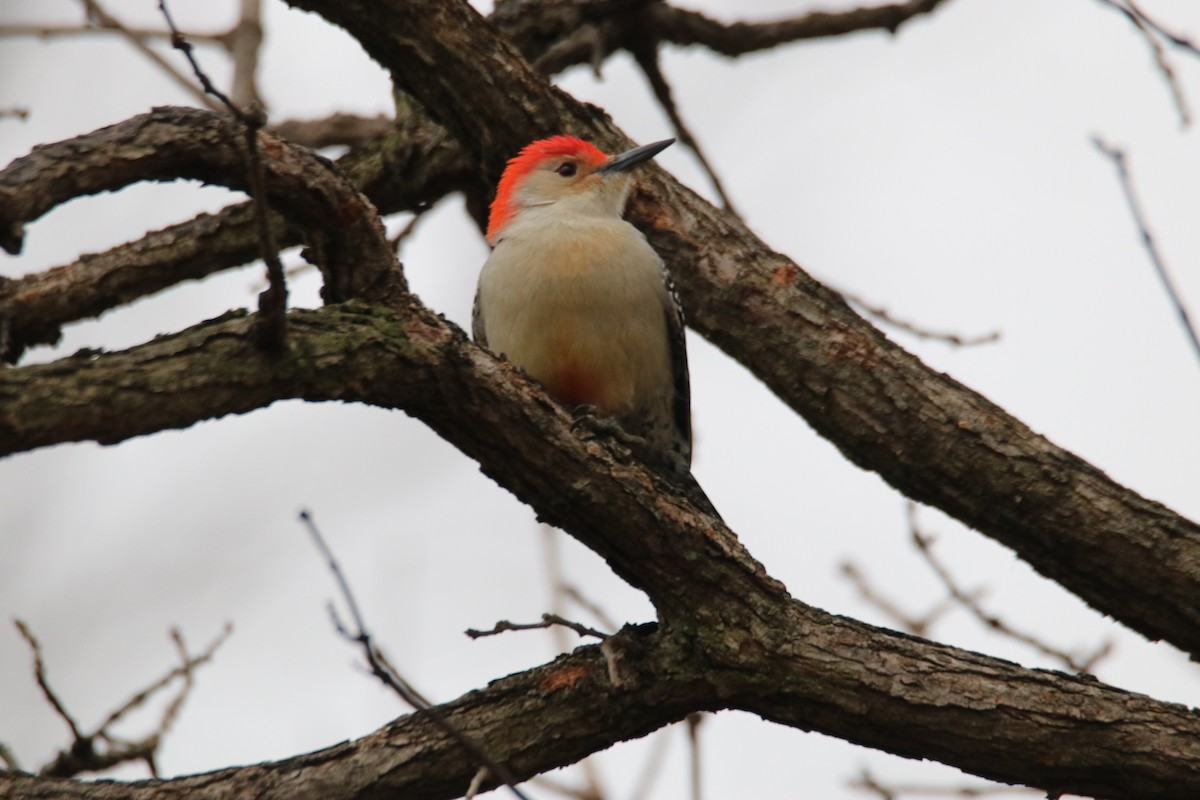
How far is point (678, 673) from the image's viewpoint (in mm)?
4941

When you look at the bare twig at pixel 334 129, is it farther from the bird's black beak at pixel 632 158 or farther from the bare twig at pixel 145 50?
the bird's black beak at pixel 632 158

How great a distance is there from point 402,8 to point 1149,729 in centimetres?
446

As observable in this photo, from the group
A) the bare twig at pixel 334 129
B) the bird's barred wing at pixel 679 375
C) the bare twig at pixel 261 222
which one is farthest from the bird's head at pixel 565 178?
the bare twig at pixel 261 222

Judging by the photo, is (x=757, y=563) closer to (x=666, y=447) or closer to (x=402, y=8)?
(x=666, y=447)

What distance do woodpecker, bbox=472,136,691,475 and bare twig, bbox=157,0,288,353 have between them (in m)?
2.56

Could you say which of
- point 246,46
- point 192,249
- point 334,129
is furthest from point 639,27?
point 192,249

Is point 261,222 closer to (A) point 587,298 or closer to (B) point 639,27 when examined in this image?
(A) point 587,298

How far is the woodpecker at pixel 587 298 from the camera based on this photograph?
670 cm

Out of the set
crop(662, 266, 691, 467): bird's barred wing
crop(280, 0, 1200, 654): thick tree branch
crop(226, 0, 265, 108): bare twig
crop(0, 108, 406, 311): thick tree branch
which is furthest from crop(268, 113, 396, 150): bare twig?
crop(0, 108, 406, 311): thick tree branch

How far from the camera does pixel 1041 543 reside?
247 inches

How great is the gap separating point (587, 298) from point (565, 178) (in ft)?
4.01

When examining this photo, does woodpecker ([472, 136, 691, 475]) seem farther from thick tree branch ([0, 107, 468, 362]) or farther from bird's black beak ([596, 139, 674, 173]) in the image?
thick tree branch ([0, 107, 468, 362])

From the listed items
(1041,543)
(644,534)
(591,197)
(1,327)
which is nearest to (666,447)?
(591,197)

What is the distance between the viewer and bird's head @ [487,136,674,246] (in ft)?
24.0
